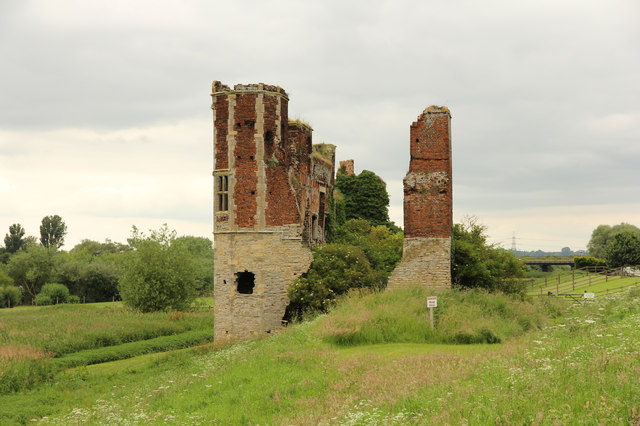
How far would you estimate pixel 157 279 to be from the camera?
4434cm

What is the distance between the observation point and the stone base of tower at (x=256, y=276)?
2491 cm

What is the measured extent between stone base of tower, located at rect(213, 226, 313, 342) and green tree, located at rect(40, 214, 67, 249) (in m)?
78.2

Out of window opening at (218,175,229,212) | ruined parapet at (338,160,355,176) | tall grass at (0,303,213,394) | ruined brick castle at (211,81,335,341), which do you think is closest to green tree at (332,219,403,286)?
ruined brick castle at (211,81,335,341)

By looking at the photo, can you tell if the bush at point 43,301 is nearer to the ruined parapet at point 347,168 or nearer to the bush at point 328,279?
the ruined parapet at point 347,168

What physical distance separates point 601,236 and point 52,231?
286ft

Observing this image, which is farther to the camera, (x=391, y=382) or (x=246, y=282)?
(x=246, y=282)

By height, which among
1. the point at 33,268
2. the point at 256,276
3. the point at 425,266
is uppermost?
the point at 425,266

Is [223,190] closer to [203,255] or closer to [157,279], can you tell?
[157,279]

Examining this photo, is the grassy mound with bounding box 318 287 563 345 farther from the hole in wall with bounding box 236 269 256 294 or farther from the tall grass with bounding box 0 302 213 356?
the tall grass with bounding box 0 302 213 356

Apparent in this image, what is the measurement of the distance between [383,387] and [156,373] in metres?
12.9

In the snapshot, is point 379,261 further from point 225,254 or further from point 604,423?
point 604,423

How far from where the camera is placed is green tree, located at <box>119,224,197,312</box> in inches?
1720

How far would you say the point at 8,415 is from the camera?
1634 centimetres

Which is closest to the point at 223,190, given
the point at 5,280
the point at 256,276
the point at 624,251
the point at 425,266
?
the point at 256,276
